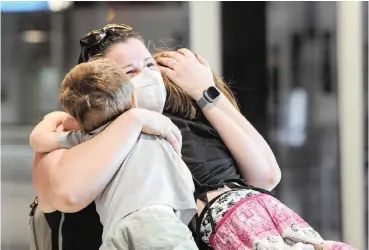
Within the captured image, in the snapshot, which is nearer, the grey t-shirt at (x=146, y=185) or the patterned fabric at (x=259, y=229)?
the grey t-shirt at (x=146, y=185)

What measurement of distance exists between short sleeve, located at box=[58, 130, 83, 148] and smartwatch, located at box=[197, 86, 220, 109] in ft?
1.06

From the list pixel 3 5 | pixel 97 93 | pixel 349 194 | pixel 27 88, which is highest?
pixel 3 5

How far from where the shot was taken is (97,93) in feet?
3.37

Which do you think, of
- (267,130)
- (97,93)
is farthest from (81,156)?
(267,130)

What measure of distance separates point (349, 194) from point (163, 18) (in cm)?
108

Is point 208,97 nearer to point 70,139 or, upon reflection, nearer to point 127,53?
point 127,53

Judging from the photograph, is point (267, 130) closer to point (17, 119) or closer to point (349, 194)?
point (349, 194)

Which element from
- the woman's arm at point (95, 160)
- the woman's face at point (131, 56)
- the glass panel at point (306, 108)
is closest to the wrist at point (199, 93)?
the woman's face at point (131, 56)

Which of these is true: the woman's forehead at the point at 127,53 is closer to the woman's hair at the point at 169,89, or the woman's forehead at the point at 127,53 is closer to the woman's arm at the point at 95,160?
the woman's hair at the point at 169,89

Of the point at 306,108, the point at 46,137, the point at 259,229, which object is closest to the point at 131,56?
the point at 46,137

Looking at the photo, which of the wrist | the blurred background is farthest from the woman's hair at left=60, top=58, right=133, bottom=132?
A: the blurred background

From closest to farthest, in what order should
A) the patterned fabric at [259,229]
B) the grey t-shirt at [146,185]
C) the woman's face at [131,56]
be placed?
the grey t-shirt at [146,185] < the patterned fabric at [259,229] < the woman's face at [131,56]

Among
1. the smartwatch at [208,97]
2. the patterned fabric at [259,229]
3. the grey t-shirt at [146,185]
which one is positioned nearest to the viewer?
the grey t-shirt at [146,185]

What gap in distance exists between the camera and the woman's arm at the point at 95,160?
3.37ft
